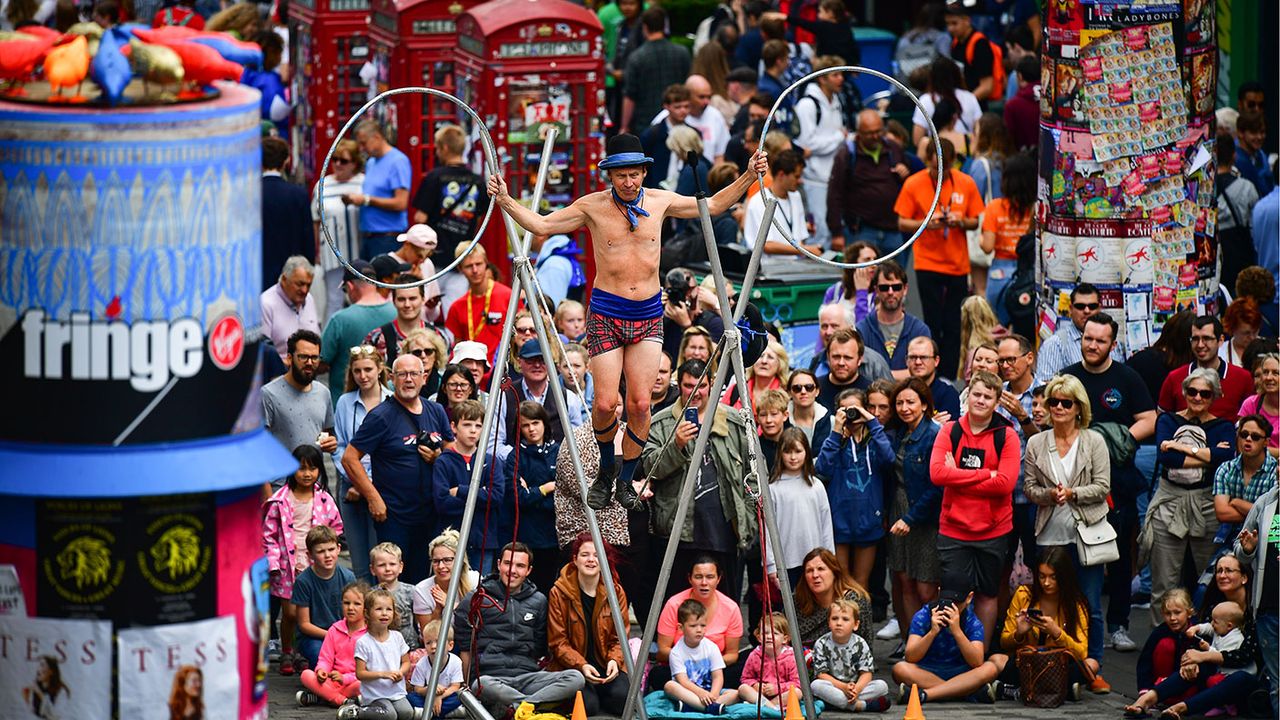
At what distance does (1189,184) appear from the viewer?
13.9 m

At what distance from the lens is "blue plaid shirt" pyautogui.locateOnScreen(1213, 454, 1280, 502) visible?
11555 mm

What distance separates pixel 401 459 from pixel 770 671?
2.38 m

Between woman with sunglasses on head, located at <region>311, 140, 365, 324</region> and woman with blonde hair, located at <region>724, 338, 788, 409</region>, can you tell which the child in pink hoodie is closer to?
woman with blonde hair, located at <region>724, 338, 788, 409</region>

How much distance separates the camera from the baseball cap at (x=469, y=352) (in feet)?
43.0

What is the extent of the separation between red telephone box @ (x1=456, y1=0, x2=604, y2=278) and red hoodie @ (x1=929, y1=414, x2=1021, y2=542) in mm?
6455

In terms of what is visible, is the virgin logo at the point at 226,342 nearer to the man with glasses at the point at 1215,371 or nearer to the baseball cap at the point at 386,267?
the baseball cap at the point at 386,267

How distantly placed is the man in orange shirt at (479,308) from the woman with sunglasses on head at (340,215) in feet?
9.24

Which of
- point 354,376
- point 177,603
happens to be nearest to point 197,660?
point 177,603

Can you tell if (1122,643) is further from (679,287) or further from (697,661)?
(679,287)

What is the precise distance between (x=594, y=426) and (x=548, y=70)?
7904mm

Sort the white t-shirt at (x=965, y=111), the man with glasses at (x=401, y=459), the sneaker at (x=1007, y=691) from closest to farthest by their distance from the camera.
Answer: the sneaker at (x=1007, y=691) < the man with glasses at (x=401, y=459) < the white t-shirt at (x=965, y=111)

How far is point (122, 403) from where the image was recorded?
6.81 meters

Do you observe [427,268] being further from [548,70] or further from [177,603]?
[177,603]

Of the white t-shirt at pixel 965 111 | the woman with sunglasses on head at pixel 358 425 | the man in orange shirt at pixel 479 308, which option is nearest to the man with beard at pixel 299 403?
the woman with sunglasses on head at pixel 358 425
